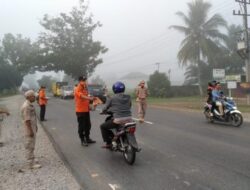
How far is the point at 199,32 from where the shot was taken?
159 ft

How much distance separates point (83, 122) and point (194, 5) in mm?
40228

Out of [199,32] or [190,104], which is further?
[199,32]

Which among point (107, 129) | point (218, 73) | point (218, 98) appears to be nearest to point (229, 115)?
point (218, 98)

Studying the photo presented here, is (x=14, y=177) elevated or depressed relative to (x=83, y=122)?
depressed

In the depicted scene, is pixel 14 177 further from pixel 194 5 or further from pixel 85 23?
pixel 85 23

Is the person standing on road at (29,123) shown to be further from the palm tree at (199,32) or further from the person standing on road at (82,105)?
the palm tree at (199,32)

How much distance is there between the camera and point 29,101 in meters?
8.70

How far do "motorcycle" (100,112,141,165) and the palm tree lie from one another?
1562 inches

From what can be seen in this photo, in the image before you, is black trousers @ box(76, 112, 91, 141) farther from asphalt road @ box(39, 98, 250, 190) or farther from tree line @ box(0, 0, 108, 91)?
tree line @ box(0, 0, 108, 91)

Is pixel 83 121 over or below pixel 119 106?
below

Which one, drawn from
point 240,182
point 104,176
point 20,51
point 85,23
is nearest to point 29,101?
point 104,176

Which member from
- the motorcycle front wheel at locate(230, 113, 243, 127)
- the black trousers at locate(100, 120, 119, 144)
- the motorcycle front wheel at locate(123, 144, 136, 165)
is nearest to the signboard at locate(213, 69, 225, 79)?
the motorcycle front wheel at locate(230, 113, 243, 127)

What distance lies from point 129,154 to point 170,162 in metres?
0.87

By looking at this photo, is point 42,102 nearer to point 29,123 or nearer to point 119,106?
point 29,123
